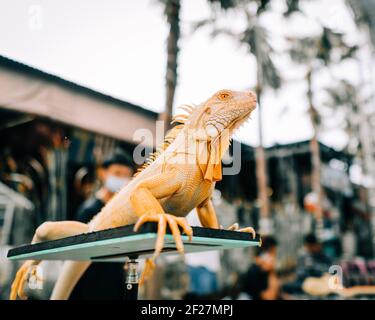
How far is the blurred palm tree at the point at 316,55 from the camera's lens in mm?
11727

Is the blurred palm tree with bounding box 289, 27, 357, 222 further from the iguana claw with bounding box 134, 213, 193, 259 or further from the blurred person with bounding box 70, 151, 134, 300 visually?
the iguana claw with bounding box 134, 213, 193, 259

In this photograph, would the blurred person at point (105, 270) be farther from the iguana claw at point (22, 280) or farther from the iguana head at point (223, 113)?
the iguana head at point (223, 113)

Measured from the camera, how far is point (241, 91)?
1.85 metres

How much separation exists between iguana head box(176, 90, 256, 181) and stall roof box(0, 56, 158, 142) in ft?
8.55

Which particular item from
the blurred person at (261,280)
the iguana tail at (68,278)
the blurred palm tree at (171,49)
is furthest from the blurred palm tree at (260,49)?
the iguana tail at (68,278)

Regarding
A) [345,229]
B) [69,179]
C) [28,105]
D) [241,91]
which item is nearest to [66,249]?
[241,91]

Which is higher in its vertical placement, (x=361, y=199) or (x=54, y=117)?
(x=361, y=199)

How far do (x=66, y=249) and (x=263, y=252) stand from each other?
13.9ft

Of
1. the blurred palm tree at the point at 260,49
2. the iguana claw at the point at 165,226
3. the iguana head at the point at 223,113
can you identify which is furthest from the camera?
the blurred palm tree at the point at 260,49

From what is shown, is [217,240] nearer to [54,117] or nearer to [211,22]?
[54,117]

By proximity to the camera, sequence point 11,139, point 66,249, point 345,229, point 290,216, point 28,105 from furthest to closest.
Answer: point 345,229 → point 290,216 → point 11,139 → point 28,105 → point 66,249

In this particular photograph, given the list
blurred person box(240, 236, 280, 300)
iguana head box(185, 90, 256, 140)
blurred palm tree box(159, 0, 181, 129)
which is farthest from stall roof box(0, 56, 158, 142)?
iguana head box(185, 90, 256, 140)

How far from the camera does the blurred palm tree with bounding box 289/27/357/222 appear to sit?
38.5ft

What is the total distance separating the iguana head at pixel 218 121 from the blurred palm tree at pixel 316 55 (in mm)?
9930
